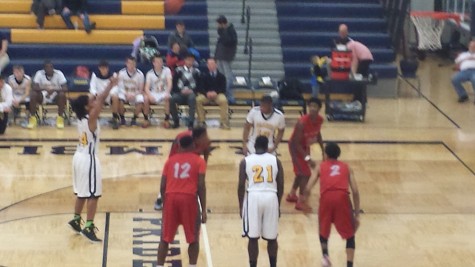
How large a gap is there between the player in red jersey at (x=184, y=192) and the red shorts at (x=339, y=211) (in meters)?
1.31

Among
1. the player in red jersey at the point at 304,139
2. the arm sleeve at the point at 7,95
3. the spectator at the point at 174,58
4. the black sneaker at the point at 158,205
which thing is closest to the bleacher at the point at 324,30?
the spectator at the point at 174,58

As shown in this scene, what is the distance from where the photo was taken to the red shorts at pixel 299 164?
539 inches

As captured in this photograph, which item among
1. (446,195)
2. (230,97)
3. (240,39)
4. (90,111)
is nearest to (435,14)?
(240,39)

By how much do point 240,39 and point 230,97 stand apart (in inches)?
136

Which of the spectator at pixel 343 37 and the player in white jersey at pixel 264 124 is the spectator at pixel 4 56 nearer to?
the spectator at pixel 343 37

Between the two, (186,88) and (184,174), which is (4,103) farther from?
(184,174)

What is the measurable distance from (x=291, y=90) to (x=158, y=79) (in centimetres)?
239

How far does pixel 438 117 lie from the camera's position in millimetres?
20422

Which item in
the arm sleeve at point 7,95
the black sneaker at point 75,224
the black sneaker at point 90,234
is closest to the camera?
the black sneaker at point 90,234

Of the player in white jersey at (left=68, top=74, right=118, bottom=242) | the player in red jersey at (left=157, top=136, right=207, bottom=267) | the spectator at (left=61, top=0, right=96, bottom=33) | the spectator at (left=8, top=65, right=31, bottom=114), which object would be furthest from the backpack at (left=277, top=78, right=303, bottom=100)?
the player in red jersey at (left=157, top=136, right=207, bottom=267)

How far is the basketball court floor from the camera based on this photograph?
12.1 m

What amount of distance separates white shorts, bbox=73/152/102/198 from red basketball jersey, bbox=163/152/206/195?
6.10ft

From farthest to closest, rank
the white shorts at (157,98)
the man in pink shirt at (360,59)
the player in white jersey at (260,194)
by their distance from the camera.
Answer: the man in pink shirt at (360,59) → the white shorts at (157,98) → the player in white jersey at (260,194)

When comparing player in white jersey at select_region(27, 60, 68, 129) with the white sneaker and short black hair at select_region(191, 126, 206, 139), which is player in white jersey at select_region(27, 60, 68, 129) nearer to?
short black hair at select_region(191, 126, 206, 139)
